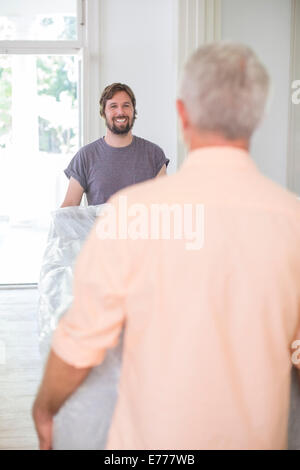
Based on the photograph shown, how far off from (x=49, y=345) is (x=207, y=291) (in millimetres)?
814

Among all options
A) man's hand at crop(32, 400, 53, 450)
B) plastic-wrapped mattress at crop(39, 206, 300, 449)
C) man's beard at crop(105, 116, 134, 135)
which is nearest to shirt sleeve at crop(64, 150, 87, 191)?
man's beard at crop(105, 116, 134, 135)

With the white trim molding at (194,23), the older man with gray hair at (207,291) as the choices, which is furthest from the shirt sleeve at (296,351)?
the white trim molding at (194,23)

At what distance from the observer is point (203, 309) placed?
0.91 meters

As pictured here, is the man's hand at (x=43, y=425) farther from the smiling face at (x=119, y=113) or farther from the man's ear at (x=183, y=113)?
the smiling face at (x=119, y=113)

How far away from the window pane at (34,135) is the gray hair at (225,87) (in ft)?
13.6

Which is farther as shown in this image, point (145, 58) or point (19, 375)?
point (145, 58)

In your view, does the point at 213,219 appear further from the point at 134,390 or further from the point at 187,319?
the point at 134,390

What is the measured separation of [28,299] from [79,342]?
3.53 meters

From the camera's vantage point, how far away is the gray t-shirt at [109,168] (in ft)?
10.2

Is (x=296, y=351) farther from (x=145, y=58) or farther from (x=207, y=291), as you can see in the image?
(x=145, y=58)

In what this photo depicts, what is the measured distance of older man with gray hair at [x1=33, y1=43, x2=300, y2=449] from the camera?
894mm

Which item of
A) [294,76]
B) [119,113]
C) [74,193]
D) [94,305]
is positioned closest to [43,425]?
[94,305]

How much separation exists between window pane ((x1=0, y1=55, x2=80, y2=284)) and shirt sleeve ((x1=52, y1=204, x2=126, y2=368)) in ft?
13.1

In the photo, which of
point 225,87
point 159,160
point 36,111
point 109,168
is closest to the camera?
point 225,87
